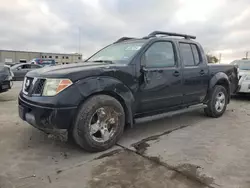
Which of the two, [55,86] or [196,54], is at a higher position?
[196,54]

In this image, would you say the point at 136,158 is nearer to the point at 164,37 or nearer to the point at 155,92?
the point at 155,92

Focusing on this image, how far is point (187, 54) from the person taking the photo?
5117 mm

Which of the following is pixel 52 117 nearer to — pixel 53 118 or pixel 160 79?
pixel 53 118

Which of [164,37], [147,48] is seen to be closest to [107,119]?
[147,48]

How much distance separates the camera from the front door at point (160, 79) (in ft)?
13.8

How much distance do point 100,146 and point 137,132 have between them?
118cm

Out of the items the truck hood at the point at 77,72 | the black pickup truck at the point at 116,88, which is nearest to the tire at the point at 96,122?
the black pickup truck at the point at 116,88

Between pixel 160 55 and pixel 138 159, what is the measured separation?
2013 mm

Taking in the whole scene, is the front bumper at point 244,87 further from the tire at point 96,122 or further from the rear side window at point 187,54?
the tire at point 96,122

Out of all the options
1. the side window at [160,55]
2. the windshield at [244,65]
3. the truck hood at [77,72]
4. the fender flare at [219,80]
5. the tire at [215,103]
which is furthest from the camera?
the windshield at [244,65]

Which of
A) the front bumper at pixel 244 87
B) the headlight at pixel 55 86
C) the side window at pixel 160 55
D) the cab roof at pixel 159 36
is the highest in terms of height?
the cab roof at pixel 159 36

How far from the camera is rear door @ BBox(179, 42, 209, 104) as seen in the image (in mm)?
4949

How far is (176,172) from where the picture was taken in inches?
120

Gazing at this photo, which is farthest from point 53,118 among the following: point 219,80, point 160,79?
point 219,80
